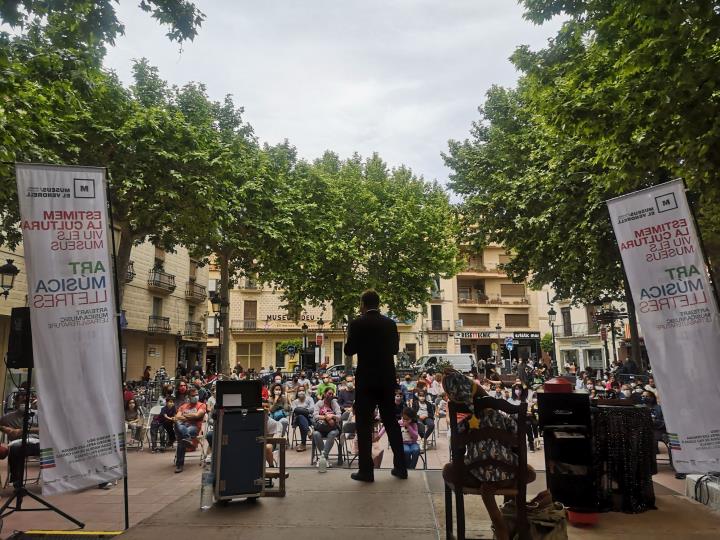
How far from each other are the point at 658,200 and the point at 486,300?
4463 cm

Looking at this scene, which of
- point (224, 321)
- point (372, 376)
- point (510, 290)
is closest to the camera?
point (372, 376)

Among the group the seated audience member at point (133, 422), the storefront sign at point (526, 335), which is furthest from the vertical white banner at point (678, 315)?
the storefront sign at point (526, 335)

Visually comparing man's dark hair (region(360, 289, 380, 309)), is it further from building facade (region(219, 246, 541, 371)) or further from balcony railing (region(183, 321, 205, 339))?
building facade (region(219, 246, 541, 371))

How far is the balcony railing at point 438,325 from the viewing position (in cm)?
4678

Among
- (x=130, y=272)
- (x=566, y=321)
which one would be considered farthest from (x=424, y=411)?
(x=566, y=321)

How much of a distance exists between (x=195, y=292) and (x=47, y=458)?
3067 cm

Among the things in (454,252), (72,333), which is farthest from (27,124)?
(454,252)

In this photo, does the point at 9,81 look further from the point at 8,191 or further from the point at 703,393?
the point at 703,393

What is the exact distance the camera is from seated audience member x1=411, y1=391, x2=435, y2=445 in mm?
10133

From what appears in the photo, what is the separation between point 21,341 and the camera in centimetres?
538

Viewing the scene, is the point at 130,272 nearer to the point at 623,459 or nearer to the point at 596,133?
the point at 596,133

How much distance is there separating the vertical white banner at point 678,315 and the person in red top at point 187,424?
281 inches

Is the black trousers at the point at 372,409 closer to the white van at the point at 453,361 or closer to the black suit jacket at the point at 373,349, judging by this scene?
the black suit jacket at the point at 373,349

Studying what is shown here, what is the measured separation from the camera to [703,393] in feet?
15.4
